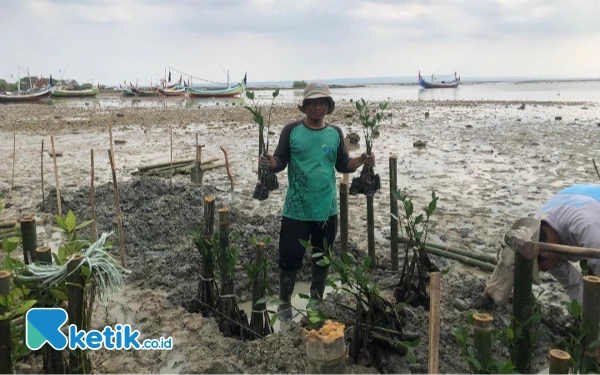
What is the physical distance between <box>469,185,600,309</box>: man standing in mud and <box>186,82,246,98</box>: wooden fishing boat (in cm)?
4486

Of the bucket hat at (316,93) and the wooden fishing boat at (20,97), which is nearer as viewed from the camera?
the bucket hat at (316,93)

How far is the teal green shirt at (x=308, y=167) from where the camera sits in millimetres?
3584

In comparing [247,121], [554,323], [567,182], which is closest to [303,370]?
[554,323]

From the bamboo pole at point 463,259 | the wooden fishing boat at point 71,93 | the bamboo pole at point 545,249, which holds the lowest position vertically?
the bamboo pole at point 463,259

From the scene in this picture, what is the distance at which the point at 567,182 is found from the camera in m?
8.47

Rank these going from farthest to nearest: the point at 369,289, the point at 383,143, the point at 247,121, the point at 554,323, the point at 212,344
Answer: the point at 247,121 < the point at 383,143 < the point at 554,323 < the point at 212,344 < the point at 369,289

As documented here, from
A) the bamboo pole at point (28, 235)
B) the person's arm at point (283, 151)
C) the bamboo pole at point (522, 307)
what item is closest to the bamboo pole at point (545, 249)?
the bamboo pole at point (522, 307)

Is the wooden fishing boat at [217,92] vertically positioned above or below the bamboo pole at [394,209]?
above

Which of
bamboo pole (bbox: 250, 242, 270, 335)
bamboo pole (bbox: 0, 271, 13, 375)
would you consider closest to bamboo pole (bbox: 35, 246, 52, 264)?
bamboo pole (bbox: 0, 271, 13, 375)

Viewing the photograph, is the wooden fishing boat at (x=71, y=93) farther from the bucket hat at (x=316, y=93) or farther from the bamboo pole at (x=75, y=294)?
the bamboo pole at (x=75, y=294)

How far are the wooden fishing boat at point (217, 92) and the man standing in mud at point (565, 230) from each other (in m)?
44.9

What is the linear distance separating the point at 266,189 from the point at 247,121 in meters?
17.3

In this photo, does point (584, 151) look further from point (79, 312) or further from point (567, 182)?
point (79, 312)

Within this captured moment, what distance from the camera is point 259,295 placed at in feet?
11.6
